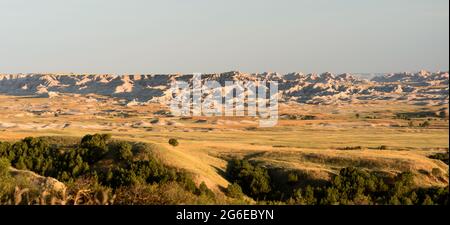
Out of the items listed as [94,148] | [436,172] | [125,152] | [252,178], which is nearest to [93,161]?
[94,148]

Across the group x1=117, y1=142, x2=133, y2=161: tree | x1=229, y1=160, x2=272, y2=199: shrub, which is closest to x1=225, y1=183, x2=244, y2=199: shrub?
x1=229, y1=160, x2=272, y2=199: shrub

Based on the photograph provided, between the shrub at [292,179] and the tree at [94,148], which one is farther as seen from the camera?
the tree at [94,148]

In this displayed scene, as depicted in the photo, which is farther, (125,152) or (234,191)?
(125,152)

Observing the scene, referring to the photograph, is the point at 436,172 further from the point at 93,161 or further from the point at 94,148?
the point at 94,148

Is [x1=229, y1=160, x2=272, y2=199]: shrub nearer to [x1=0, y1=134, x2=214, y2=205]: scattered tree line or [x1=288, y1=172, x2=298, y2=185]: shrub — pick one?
[x1=288, y1=172, x2=298, y2=185]: shrub

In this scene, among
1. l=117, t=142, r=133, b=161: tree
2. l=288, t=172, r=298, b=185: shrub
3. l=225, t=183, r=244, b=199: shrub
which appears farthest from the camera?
l=117, t=142, r=133, b=161: tree

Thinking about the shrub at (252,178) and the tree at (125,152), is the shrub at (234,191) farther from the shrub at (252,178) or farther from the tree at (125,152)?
the tree at (125,152)

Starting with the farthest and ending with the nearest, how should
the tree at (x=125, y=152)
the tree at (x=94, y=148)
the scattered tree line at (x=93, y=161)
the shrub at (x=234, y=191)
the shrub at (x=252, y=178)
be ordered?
the tree at (x=94, y=148) < the tree at (x=125, y=152) < the shrub at (x=252, y=178) < the shrub at (x=234, y=191) < the scattered tree line at (x=93, y=161)

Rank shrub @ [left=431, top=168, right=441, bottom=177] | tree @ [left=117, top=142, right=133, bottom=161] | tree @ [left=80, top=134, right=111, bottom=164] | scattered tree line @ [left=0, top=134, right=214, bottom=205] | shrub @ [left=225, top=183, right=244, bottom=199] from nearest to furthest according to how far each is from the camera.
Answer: scattered tree line @ [left=0, top=134, right=214, bottom=205] → shrub @ [left=225, top=183, right=244, bottom=199] → tree @ [left=117, top=142, right=133, bottom=161] → tree @ [left=80, top=134, right=111, bottom=164] → shrub @ [left=431, top=168, right=441, bottom=177]

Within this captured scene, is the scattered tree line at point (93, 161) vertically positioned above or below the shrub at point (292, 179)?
above

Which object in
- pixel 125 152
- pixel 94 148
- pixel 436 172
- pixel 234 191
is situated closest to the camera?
pixel 234 191

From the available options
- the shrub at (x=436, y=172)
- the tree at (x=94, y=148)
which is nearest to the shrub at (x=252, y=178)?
the tree at (x=94, y=148)
